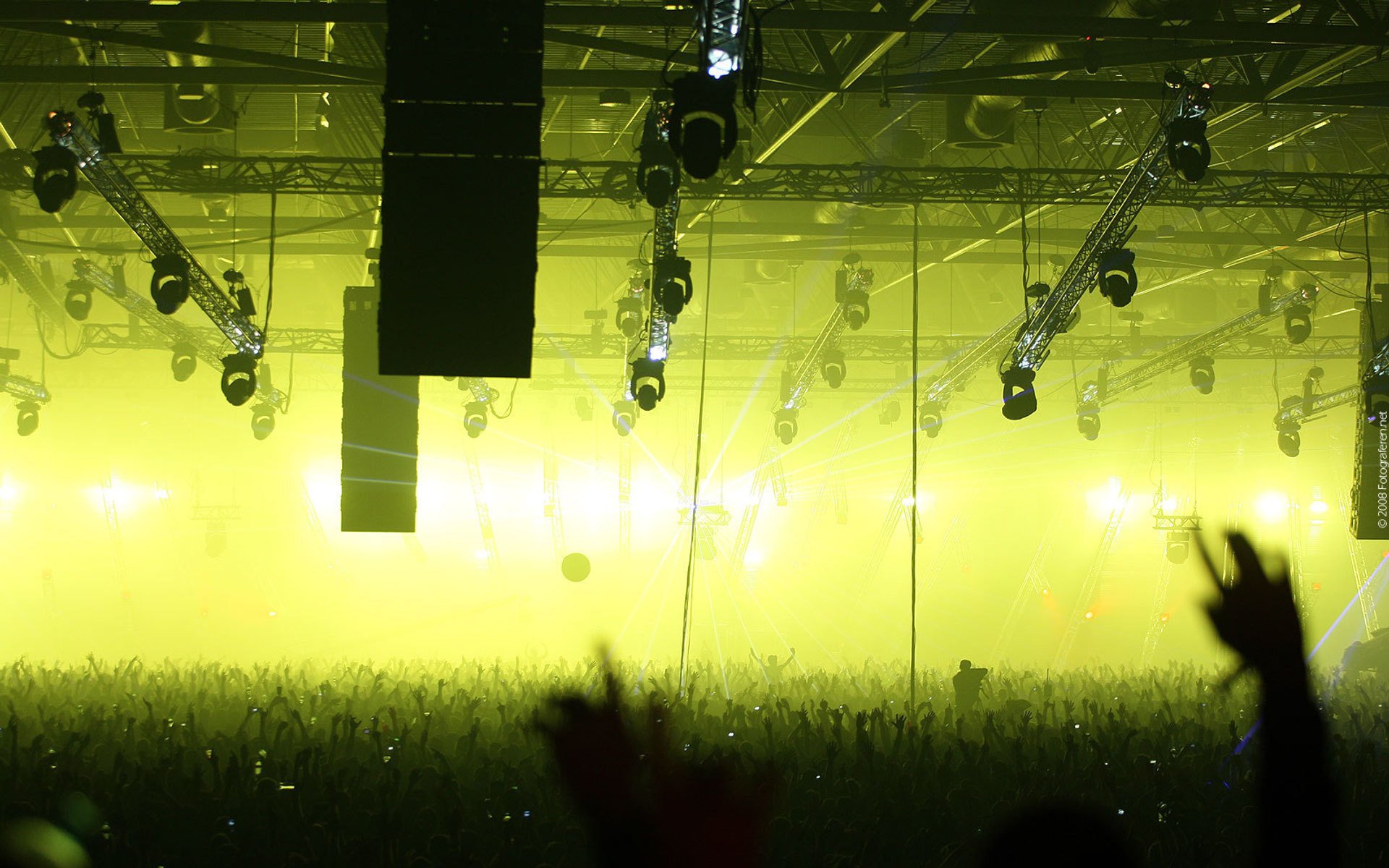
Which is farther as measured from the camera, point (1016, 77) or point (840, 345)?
point (840, 345)

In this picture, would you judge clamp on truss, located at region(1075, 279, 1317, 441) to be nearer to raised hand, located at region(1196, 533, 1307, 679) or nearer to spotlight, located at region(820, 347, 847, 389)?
spotlight, located at region(820, 347, 847, 389)

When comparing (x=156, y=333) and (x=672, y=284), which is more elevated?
(x=156, y=333)

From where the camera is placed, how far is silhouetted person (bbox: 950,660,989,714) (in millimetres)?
10242

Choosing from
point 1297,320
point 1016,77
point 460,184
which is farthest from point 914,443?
point 1297,320

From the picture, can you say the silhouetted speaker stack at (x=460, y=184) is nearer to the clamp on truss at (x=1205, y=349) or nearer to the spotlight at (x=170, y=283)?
the spotlight at (x=170, y=283)

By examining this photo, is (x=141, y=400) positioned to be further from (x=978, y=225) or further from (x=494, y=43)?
(x=494, y=43)

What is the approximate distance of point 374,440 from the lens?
8.91 meters

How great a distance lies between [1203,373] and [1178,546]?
523cm

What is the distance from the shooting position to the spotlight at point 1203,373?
48.6 ft

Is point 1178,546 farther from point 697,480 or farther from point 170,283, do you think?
point 170,283

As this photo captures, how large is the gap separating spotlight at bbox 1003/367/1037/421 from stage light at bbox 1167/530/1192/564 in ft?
27.6

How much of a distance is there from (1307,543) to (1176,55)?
59.4 ft

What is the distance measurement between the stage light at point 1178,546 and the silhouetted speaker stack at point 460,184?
1595cm

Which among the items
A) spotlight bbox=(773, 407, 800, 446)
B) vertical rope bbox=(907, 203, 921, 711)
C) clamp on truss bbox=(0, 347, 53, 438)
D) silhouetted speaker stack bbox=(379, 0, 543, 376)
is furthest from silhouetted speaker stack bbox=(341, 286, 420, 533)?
spotlight bbox=(773, 407, 800, 446)
